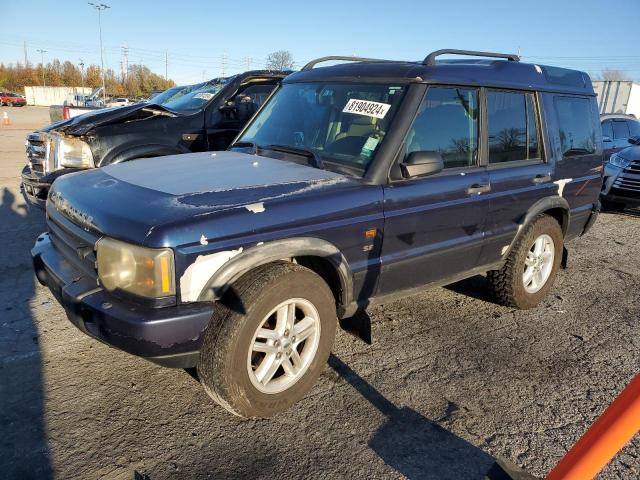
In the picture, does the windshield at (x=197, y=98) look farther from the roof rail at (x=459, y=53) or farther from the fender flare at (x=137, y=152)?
the roof rail at (x=459, y=53)

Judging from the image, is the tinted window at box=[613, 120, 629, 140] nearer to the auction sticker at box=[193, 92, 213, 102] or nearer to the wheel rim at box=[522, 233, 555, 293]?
the wheel rim at box=[522, 233, 555, 293]

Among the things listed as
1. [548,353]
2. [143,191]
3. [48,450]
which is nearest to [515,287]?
[548,353]

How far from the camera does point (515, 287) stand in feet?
13.6

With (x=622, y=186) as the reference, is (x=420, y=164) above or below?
above

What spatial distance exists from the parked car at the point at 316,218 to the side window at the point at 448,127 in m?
0.01

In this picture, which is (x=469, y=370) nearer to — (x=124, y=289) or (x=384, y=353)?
(x=384, y=353)

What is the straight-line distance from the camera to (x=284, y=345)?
275 cm

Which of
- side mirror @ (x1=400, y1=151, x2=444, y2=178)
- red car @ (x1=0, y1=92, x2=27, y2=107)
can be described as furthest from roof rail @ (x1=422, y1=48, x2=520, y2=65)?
red car @ (x1=0, y1=92, x2=27, y2=107)

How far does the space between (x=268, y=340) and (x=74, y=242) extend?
1.25m

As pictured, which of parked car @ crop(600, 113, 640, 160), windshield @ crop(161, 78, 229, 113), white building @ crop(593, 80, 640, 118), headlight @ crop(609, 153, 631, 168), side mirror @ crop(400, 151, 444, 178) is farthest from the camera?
white building @ crop(593, 80, 640, 118)

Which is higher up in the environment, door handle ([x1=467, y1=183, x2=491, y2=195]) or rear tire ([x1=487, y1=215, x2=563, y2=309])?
door handle ([x1=467, y1=183, x2=491, y2=195])

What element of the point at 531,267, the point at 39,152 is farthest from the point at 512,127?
the point at 39,152

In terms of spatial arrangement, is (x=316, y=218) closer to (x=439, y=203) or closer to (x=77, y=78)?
(x=439, y=203)

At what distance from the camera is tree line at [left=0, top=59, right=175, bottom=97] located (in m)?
82.2
